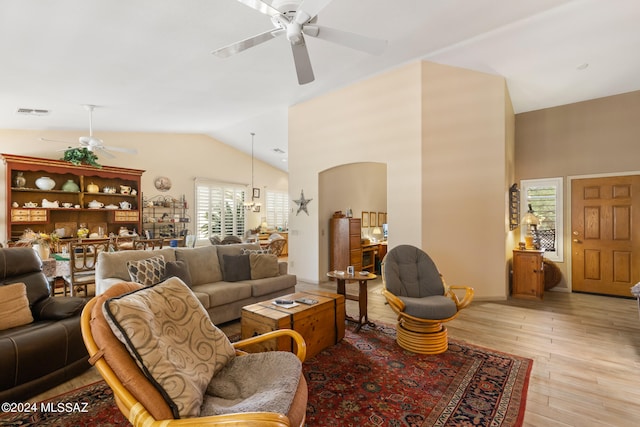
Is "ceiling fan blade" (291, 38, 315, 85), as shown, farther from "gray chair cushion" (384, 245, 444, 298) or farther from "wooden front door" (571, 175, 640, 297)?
"wooden front door" (571, 175, 640, 297)

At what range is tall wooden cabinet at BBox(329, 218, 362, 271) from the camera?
599cm

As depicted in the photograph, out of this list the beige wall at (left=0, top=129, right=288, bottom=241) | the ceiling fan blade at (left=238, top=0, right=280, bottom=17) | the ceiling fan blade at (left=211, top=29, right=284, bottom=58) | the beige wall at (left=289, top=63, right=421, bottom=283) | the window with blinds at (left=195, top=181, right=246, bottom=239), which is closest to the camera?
the ceiling fan blade at (left=238, top=0, right=280, bottom=17)

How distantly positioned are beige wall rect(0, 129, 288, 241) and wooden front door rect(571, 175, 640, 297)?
815cm

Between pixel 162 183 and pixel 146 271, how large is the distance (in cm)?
512

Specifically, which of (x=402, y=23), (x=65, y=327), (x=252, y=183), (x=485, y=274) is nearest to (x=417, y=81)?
(x=402, y=23)

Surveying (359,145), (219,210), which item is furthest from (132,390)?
(219,210)

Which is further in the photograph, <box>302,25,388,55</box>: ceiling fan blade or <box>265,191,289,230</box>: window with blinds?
<box>265,191,289,230</box>: window with blinds

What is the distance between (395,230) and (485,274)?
1519 mm

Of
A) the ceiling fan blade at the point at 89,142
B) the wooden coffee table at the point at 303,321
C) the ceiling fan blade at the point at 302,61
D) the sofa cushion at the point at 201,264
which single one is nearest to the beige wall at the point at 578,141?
the wooden coffee table at the point at 303,321

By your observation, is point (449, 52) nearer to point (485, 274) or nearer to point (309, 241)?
point (485, 274)

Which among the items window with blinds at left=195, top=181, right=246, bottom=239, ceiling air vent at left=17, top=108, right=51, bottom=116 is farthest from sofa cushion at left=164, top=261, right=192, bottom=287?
window with blinds at left=195, top=181, right=246, bottom=239

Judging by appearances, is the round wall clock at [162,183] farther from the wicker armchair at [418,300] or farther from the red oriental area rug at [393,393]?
the wicker armchair at [418,300]

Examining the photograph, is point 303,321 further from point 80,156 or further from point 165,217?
point 165,217

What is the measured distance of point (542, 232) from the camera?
5.80m
